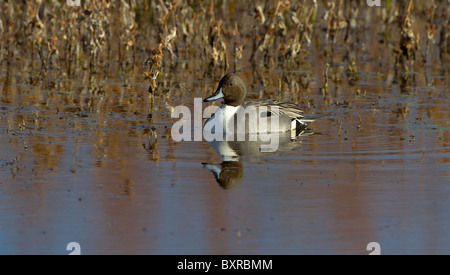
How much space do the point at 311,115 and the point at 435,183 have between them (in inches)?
168

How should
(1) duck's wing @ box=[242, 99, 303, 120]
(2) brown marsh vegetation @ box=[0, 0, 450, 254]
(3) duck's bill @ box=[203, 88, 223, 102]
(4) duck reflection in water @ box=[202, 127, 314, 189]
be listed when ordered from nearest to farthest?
1. (2) brown marsh vegetation @ box=[0, 0, 450, 254]
2. (4) duck reflection in water @ box=[202, 127, 314, 189]
3. (1) duck's wing @ box=[242, 99, 303, 120]
4. (3) duck's bill @ box=[203, 88, 223, 102]

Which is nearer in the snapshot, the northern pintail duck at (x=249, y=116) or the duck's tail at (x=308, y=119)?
the northern pintail duck at (x=249, y=116)

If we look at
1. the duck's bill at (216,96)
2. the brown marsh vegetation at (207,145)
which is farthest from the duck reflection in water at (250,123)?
the brown marsh vegetation at (207,145)

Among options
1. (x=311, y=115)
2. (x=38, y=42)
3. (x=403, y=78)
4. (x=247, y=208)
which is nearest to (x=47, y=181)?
(x=247, y=208)

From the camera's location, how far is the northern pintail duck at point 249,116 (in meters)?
10.8

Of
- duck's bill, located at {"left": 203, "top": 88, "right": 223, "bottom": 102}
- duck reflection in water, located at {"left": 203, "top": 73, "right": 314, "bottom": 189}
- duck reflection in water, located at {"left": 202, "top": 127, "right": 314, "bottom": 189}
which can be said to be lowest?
duck reflection in water, located at {"left": 202, "top": 127, "right": 314, "bottom": 189}

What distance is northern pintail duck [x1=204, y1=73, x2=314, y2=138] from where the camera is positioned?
35.4 feet

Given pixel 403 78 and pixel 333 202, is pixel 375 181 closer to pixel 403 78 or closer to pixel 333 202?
pixel 333 202

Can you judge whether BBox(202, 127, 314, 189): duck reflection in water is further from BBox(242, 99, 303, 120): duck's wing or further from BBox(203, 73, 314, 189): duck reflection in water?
BBox(242, 99, 303, 120): duck's wing

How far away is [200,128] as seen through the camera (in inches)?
438

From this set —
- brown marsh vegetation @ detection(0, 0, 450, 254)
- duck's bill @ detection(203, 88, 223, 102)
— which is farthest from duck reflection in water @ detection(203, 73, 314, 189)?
brown marsh vegetation @ detection(0, 0, 450, 254)

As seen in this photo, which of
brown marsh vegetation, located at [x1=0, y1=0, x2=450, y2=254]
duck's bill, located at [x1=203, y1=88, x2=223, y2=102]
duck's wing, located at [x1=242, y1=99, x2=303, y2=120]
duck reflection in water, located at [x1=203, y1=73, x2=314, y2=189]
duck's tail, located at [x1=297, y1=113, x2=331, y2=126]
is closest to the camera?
brown marsh vegetation, located at [x1=0, y1=0, x2=450, y2=254]

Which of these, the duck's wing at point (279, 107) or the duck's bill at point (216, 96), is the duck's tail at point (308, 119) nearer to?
the duck's wing at point (279, 107)

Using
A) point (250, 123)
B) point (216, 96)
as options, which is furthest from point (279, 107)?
point (216, 96)
